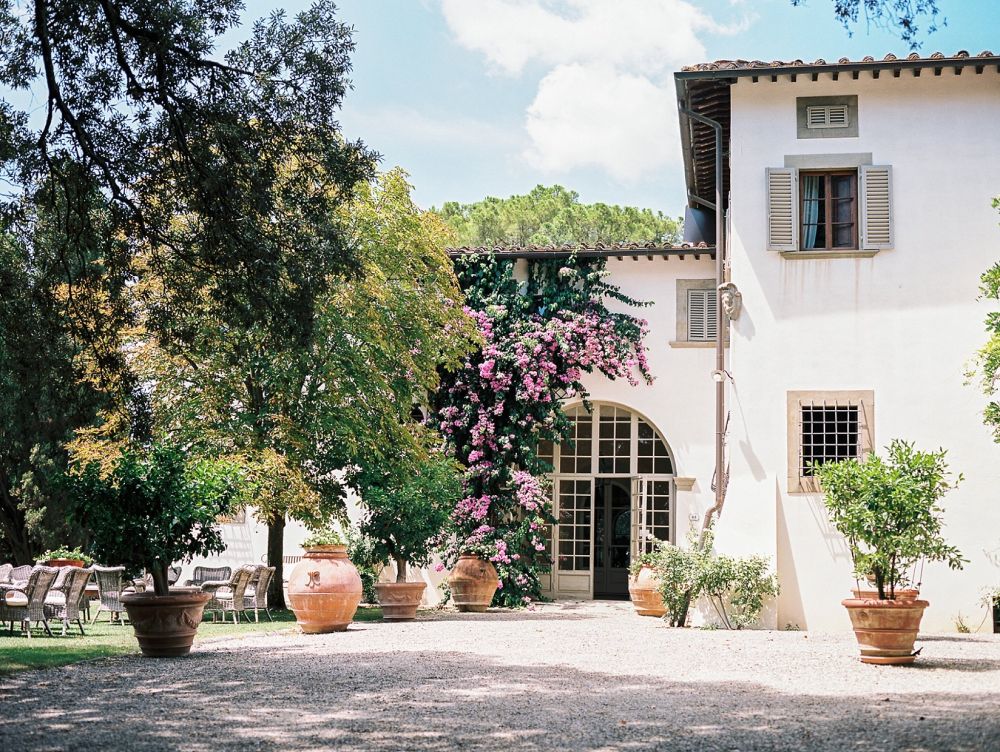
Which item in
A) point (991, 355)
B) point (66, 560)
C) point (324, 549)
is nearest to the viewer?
point (991, 355)

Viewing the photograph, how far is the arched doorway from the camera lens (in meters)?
18.9

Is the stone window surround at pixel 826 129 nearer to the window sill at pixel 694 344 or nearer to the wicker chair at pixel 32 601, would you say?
the window sill at pixel 694 344

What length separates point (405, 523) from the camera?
48.4 feet

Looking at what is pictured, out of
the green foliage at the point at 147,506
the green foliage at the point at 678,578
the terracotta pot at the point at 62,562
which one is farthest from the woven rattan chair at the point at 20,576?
the green foliage at the point at 678,578

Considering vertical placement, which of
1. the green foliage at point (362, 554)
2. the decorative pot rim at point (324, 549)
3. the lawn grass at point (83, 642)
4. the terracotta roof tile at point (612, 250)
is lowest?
the lawn grass at point (83, 642)

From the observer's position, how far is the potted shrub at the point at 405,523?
14680 mm

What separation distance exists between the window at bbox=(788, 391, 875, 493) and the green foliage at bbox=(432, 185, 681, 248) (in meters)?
17.5

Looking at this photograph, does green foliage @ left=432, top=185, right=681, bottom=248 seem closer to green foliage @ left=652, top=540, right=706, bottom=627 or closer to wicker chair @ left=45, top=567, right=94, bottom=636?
green foliage @ left=652, top=540, right=706, bottom=627

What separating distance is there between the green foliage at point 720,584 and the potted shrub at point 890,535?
10.4ft

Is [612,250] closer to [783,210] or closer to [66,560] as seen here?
[783,210]

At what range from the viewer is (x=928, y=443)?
13.4 metres

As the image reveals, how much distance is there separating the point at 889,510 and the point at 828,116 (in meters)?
6.44

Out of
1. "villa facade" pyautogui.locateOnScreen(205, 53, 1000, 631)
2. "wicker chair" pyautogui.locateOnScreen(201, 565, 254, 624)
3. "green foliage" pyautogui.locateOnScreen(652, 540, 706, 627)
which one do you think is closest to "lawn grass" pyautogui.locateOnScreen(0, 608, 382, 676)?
"wicker chair" pyautogui.locateOnScreen(201, 565, 254, 624)

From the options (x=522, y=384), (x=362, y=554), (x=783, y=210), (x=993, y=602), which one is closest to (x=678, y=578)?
(x=993, y=602)
